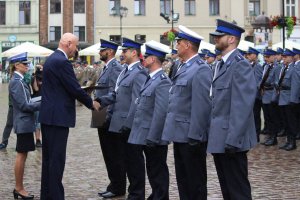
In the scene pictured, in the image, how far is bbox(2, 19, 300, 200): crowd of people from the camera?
6645 mm

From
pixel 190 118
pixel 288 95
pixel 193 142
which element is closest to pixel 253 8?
pixel 288 95

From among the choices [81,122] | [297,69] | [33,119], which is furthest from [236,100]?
[81,122]

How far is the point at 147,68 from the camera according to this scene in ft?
30.4

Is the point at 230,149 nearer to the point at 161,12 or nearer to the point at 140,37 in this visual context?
the point at 140,37

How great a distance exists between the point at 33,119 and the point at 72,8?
5719 centimetres

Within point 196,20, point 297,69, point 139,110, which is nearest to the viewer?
point 139,110

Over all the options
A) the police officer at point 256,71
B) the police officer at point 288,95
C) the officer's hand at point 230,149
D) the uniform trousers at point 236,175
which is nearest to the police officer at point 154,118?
the uniform trousers at point 236,175

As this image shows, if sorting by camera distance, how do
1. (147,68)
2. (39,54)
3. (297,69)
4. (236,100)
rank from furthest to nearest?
1. (39,54)
2. (297,69)
3. (147,68)
4. (236,100)

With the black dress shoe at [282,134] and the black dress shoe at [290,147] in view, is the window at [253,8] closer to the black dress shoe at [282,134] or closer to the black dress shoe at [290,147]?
the black dress shoe at [282,134]

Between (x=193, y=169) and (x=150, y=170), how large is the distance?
123cm

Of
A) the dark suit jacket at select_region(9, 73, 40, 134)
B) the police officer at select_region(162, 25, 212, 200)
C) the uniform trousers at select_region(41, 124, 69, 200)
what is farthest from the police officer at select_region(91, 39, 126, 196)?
the police officer at select_region(162, 25, 212, 200)

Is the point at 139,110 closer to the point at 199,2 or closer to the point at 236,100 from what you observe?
the point at 236,100

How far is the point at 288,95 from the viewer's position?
1496 centimetres

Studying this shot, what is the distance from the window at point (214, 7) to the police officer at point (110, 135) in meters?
56.7
